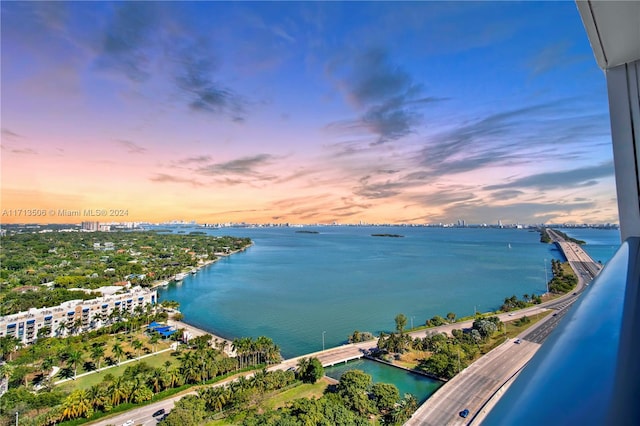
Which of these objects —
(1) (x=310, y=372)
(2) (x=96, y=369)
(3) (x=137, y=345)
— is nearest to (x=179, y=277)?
(3) (x=137, y=345)

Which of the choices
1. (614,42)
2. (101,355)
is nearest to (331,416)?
(614,42)

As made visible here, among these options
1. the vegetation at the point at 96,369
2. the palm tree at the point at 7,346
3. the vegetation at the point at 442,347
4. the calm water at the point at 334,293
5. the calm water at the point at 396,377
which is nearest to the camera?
the vegetation at the point at 96,369

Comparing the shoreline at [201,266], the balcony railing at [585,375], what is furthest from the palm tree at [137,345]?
the balcony railing at [585,375]

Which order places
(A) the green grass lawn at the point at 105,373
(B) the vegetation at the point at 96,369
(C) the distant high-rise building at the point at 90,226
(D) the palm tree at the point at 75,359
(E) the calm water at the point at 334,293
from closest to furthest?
(B) the vegetation at the point at 96,369, (A) the green grass lawn at the point at 105,373, (D) the palm tree at the point at 75,359, (E) the calm water at the point at 334,293, (C) the distant high-rise building at the point at 90,226

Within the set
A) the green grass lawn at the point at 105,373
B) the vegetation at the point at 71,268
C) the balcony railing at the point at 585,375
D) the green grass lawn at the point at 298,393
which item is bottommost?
the green grass lawn at the point at 105,373

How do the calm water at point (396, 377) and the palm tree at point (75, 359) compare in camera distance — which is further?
the palm tree at point (75, 359)

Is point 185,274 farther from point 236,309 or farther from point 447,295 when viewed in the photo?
point 447,295

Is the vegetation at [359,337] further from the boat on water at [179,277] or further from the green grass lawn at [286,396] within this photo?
the boat on water at [179,277]
